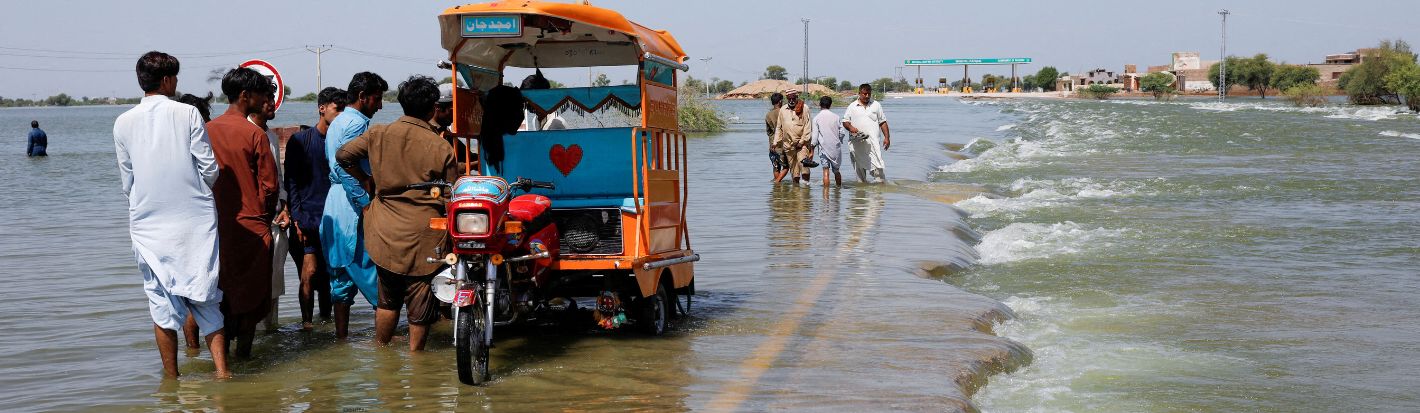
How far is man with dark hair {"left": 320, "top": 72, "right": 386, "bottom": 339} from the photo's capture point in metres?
6.88

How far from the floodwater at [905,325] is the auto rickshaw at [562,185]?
314 mm

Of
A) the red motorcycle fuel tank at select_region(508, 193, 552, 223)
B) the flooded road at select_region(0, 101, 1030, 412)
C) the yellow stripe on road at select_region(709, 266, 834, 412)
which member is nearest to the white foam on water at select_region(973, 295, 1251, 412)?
the flooded road at select_region(0, 101, 1030, 412)

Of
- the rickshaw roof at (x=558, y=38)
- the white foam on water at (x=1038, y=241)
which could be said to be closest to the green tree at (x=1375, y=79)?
the white foam on water at (x=1038, y=241)

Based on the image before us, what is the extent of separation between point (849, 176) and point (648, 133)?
45.7ft

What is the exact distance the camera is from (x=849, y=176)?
825 inches

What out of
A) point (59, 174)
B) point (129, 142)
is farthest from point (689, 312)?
point (59, 174)

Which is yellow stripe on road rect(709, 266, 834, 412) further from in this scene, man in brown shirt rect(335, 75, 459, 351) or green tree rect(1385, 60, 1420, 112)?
green tree rect(1385, 60, 1420, 112)

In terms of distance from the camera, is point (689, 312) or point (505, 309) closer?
point (505, 309)

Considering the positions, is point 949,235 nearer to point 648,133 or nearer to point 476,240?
point 648,133

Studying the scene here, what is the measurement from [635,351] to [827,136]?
36.8 ft

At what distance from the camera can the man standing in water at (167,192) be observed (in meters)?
5.73

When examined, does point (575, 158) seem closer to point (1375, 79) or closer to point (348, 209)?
point (348, 209)

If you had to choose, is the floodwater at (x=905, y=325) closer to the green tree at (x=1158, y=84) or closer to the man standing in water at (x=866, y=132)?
the man standing in water at (x=866, y=132)

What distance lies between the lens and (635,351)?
6941mm
